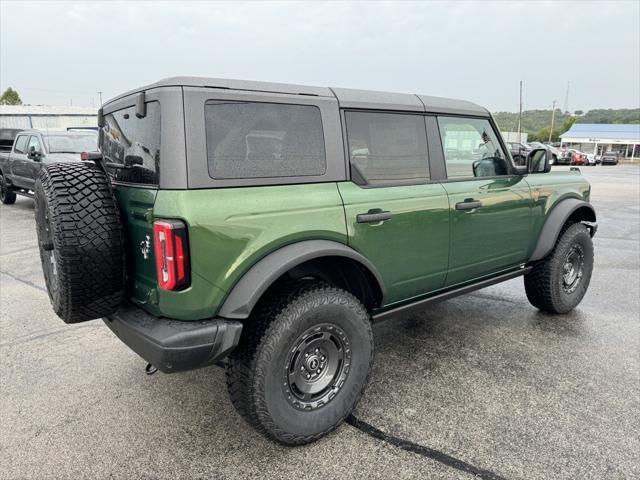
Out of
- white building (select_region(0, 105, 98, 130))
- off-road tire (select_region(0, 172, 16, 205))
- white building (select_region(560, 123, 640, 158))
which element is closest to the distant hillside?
white building (select_region(560, 123, 640, 158))

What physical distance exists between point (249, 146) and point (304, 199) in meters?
0.40

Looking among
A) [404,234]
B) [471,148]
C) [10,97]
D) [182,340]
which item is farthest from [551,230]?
[10,97]

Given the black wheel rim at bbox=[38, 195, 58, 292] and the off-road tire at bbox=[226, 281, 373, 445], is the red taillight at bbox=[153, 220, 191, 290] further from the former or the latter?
the black wheel rim at bbox=[38, 195, 58, 292]

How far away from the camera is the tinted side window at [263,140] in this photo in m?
2.21

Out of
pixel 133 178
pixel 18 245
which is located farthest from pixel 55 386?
pixel 18 245

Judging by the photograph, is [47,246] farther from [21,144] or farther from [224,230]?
[21,144]

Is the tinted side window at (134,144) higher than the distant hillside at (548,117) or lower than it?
lower

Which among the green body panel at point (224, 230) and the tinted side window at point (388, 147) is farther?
the tinted side window at point (388, 147)

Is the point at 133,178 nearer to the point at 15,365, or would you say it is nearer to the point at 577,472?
the point at 15,365

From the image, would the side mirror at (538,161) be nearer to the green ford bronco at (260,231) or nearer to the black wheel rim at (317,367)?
the green ford bronco at (260,231)

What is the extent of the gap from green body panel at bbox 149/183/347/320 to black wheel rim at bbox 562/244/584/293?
307 centimetres

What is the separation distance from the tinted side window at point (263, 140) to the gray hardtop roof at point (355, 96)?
0.10m

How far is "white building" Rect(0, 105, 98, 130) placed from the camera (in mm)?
35375

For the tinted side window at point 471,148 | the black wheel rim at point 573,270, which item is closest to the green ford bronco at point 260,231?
the tinted side window at point 471,148
